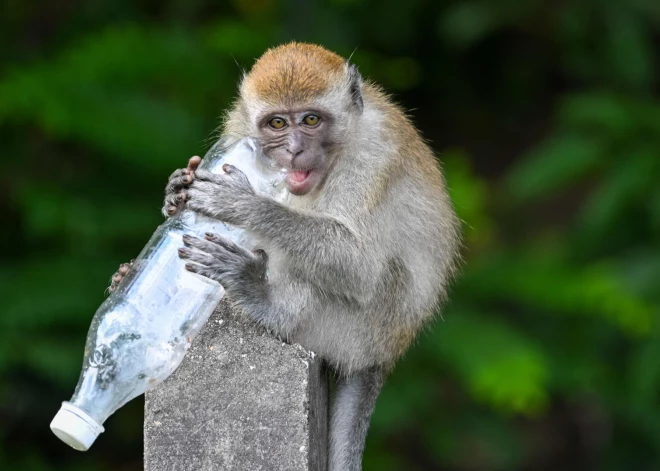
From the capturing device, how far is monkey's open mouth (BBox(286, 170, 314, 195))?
18.4 ft

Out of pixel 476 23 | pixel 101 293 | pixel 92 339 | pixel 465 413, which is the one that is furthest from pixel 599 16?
pixel 92 339

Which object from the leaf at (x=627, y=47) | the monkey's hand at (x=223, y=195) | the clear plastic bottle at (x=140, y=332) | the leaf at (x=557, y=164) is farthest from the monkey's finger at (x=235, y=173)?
the leaf at (x=627, y=47)

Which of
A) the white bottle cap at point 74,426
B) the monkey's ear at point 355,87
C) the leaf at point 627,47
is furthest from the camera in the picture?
the leaf at point 627,47

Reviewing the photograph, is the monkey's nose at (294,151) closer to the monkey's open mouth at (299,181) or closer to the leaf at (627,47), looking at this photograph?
the monkey's open mouth at (299,181)

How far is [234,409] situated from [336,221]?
4.73 feet

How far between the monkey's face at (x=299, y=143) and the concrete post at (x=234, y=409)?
131 cm

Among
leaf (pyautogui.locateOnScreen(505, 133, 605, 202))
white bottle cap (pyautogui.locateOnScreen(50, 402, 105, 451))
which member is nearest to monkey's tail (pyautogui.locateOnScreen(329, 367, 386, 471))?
white bottle cap (pyautogui.locateOnScreen(50, 402, 105, 451))

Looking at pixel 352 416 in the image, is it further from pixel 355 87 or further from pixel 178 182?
pixel 355 87

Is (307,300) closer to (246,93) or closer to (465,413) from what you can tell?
(246,93)

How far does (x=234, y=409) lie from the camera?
445 centimetres

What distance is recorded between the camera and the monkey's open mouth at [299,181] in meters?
5.62

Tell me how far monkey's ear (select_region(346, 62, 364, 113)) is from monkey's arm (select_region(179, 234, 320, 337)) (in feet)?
3.59

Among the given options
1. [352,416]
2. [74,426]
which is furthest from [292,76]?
[74,426]

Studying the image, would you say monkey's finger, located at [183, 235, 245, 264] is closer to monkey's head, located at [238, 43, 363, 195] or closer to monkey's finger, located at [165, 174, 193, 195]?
monkey's finger, located at [165, 174, 193, 195]
